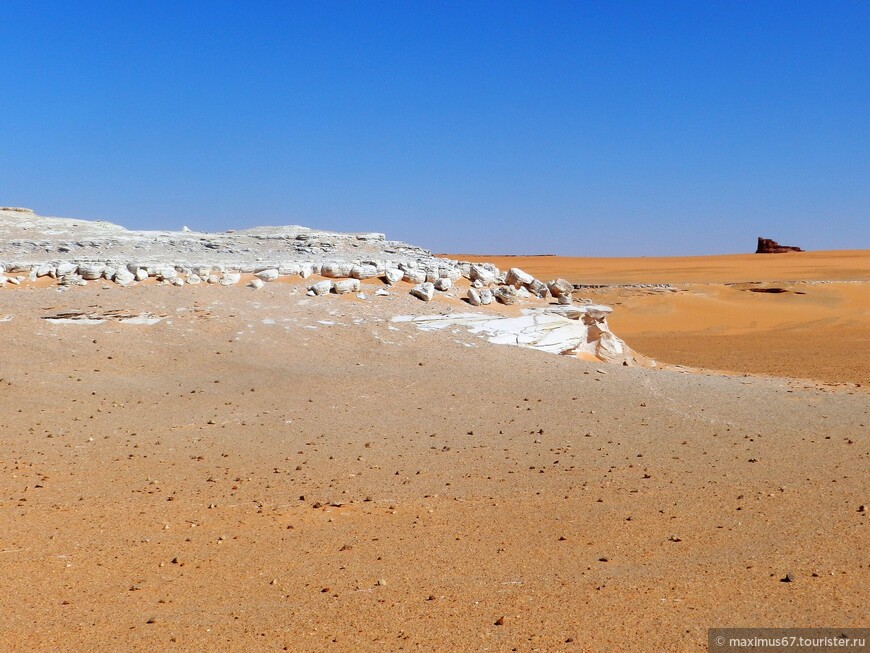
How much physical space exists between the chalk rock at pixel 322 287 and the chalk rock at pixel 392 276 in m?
0.85

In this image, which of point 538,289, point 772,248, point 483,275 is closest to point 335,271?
point 483,275

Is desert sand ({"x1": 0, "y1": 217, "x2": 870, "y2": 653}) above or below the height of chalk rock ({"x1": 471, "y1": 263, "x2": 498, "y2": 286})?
below

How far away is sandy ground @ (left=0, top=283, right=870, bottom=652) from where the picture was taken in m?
3.96

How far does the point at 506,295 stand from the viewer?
11773 mm

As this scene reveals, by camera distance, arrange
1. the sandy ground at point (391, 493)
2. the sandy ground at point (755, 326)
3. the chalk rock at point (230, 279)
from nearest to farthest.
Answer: the sandy ground at point (391, 493) < the chalk rock at point (230, 279) < the sandy ground at point (755, 326)

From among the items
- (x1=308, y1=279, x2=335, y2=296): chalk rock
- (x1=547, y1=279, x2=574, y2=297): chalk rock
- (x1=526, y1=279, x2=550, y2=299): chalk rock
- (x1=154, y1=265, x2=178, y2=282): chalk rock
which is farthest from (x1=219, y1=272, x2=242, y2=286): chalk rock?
(x1=547, y1=279, x2=574, y2=297): chalk rock

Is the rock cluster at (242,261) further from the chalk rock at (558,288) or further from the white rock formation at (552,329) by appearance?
the white rock formation at (552,329)

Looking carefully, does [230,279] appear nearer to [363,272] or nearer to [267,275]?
[267,275]

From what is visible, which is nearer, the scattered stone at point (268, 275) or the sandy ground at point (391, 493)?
the sandy ground at point (391, 493)

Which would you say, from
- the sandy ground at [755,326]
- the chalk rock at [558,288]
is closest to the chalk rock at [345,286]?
the chalk rock at [558,288]

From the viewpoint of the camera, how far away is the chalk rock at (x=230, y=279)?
38.3 ft

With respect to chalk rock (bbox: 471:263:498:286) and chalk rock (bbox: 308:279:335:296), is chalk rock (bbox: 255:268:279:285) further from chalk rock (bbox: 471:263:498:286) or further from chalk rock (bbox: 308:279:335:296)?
chalk rock (bbox: 471:263:498:286)

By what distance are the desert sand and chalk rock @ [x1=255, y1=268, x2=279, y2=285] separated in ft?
1.05

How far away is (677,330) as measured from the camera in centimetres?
2256
